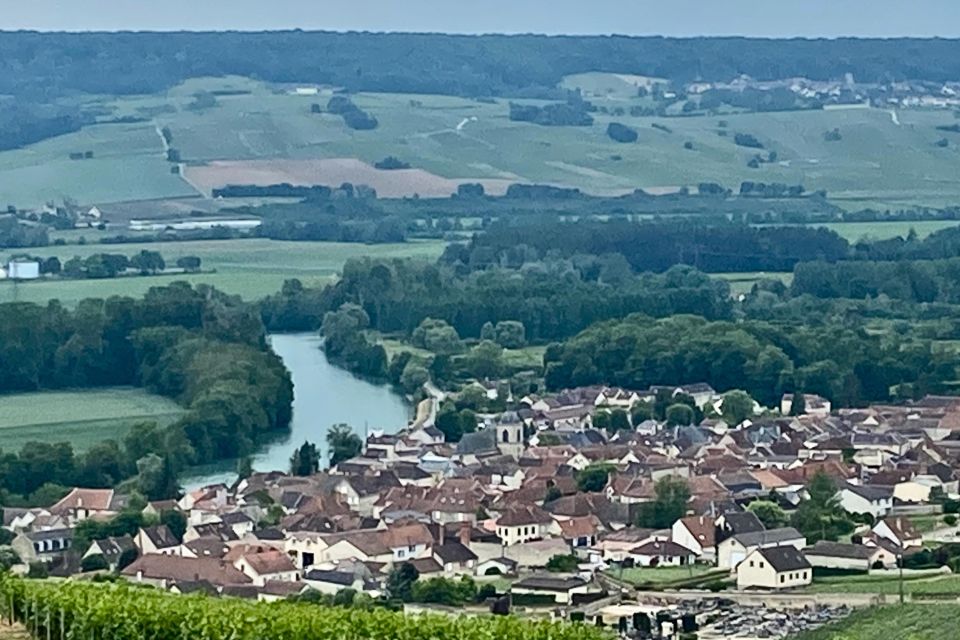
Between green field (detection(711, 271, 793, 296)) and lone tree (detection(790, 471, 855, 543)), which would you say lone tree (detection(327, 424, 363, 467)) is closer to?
lone tree (detection(790, 471, 855, 543))

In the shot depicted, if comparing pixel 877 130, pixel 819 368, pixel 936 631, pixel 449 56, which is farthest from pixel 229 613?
pixel 449 56

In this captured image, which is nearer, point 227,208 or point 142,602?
point 142,602

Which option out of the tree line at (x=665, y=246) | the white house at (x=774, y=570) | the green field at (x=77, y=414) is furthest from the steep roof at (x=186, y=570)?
the tree line at (x=665, y=246)

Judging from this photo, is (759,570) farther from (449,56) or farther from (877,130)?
(449,56)

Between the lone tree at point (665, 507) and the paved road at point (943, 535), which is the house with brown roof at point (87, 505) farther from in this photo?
the paved road at point (943, 535)

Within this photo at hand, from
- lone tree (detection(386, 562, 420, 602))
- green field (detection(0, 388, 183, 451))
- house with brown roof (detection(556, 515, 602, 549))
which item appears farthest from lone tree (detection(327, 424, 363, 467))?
lone tree (detection(386, 562, 420, 602))

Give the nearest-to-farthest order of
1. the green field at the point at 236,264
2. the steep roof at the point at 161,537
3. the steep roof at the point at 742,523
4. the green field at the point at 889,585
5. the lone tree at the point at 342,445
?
the green field at the point at 889,585 → the steep roof at the point at 161,537 → the steep roof at the point at 742,523 → the lone tree at the point at 342,445 → the green field at the point at 236,264
